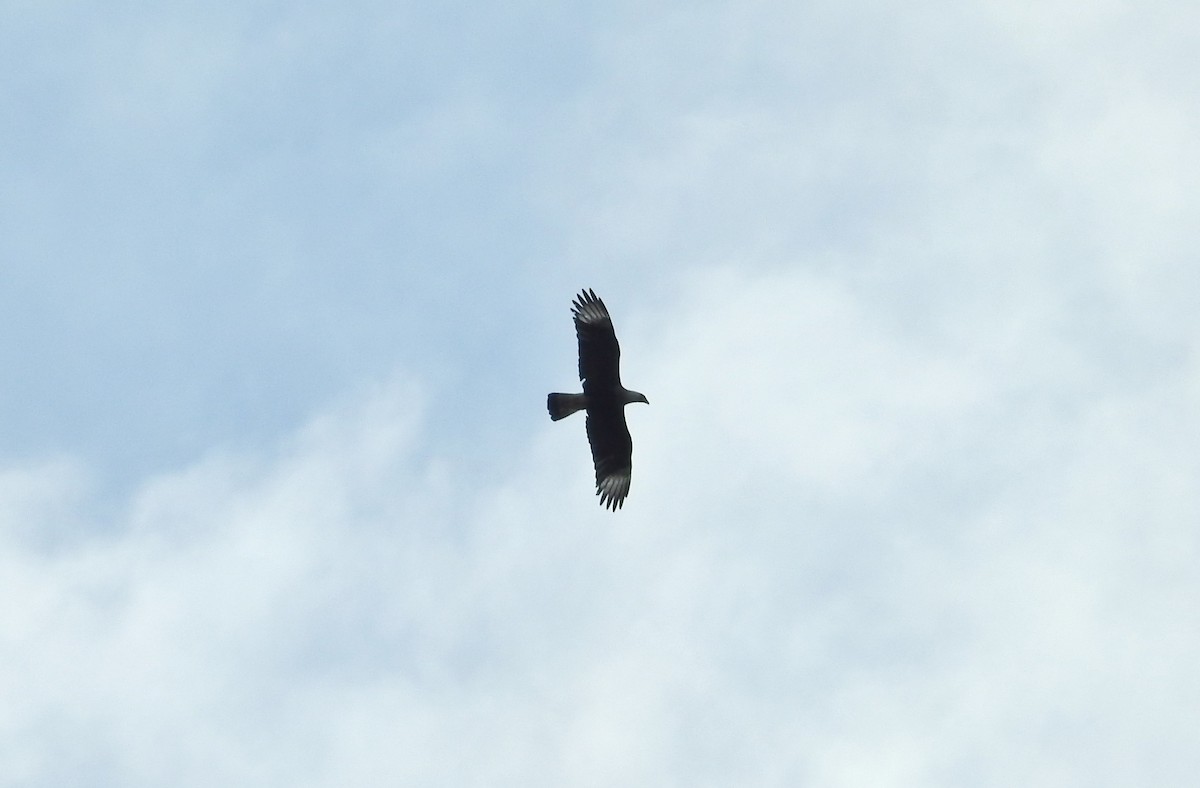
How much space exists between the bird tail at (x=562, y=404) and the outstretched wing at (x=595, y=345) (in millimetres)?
338

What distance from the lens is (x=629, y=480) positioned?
41.8 m

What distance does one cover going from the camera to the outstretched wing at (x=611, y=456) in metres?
41.0

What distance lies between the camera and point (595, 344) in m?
39.9

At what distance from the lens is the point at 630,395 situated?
4044cm

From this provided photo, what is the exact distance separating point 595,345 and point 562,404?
59.6 inches

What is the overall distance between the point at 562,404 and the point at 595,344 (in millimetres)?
1533

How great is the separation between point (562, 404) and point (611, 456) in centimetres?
224

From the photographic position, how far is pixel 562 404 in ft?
131

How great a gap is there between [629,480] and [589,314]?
14.1 feet

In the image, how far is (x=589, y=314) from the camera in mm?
40031

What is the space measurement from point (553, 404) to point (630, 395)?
178 centimetres

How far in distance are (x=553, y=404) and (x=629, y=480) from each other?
3056 millimetres

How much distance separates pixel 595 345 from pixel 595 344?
2 cm

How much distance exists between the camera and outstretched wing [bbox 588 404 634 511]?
41000mm
